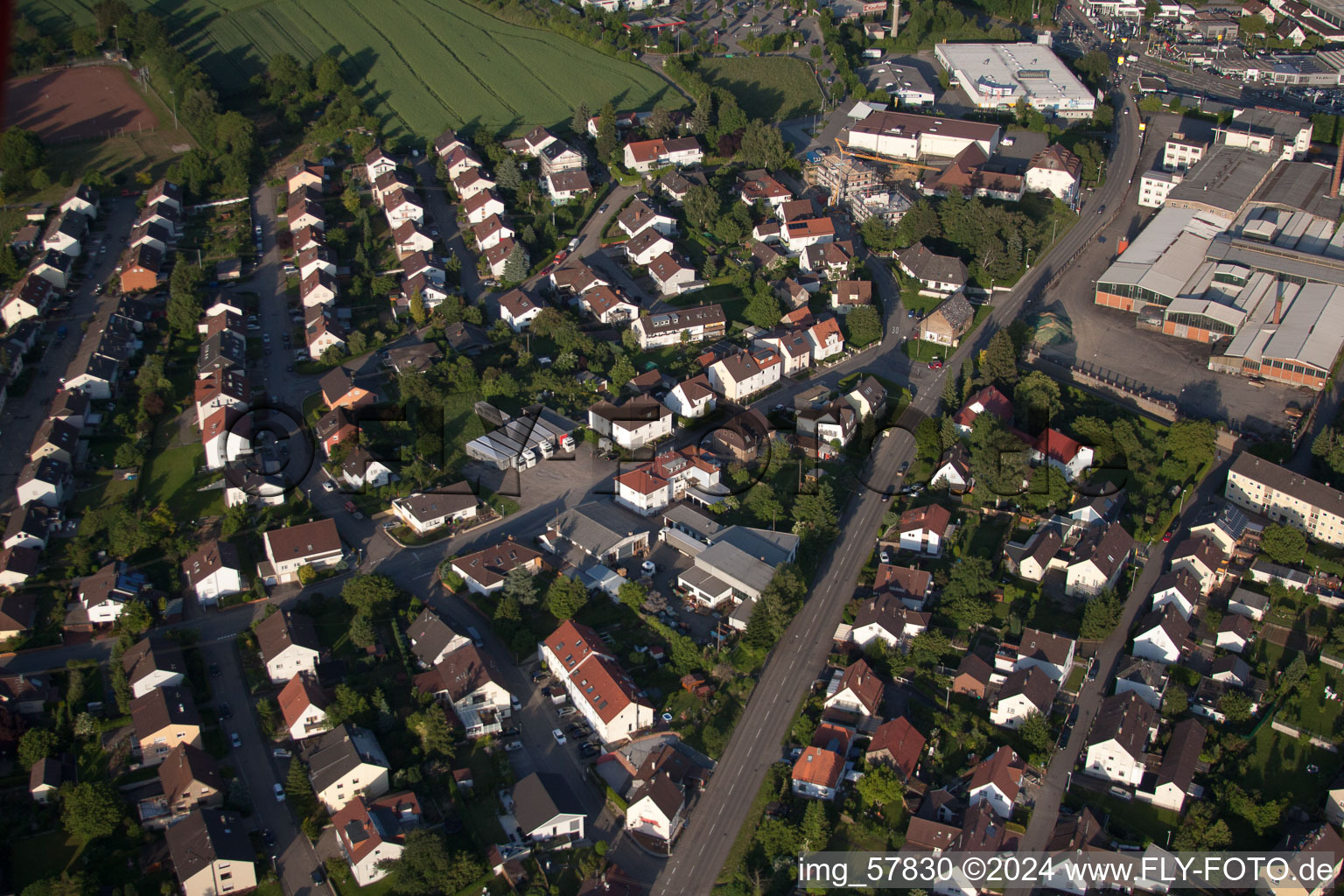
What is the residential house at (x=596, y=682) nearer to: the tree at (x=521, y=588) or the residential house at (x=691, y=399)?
the tree at (x=521, y=588)

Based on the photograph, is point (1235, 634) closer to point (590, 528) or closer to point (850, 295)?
point (590, 528)

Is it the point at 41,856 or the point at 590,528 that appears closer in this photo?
the point at 41,856

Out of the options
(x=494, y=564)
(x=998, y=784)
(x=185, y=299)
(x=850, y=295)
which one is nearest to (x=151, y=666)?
(x=494, y=564)

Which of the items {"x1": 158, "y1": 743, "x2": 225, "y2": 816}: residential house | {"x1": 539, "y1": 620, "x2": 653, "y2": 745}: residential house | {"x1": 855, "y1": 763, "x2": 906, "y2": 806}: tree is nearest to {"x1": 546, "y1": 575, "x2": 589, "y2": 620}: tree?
{"x1": 539, "y1": 620, "x2": 653, "y2": 745}: residential house

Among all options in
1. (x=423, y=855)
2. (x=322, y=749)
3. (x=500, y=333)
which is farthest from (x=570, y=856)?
(x=500, y=333)

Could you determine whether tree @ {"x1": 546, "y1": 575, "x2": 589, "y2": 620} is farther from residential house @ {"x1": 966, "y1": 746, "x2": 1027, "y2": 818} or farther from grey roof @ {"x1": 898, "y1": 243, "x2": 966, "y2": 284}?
grey roof @ {"x1": 898, "y1": 243, "x2": 966, "y2": 284}

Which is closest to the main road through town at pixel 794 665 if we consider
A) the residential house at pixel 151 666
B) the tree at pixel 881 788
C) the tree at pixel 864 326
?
the tree at pixel 864 326
